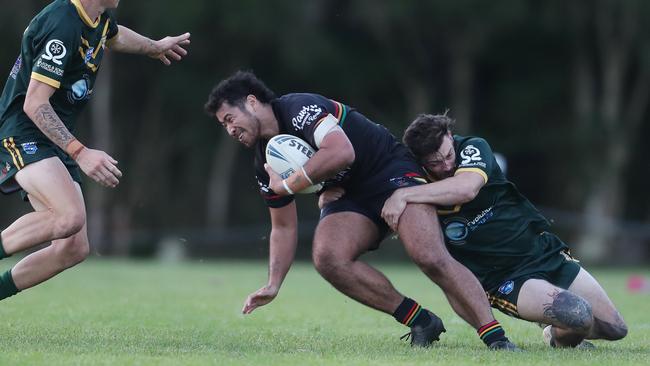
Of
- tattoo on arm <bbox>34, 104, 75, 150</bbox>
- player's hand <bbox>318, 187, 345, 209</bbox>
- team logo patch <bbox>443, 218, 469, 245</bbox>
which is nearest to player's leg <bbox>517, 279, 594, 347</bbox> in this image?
team logo patch <bbox>443, 218, 469, 245</bbox>

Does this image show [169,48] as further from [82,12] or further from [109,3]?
[82,12]

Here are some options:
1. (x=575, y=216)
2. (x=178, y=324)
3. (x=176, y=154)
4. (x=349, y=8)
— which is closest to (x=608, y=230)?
(x=575, y=216)

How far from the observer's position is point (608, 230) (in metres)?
27.0

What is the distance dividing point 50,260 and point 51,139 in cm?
92

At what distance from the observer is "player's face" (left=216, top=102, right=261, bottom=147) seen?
23.6 feet

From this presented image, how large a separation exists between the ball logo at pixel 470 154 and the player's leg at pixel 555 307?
0.84 meters

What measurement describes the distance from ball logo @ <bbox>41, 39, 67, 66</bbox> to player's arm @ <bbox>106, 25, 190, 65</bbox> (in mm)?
1047

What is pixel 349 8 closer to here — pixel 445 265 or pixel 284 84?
pixel 284 84

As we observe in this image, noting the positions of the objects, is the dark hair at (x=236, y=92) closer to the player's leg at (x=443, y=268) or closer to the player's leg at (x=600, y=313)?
the player's leg at (x=443, y=268)

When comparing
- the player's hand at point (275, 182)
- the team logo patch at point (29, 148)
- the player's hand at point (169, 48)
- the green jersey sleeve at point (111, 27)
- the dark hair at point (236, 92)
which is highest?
the green jersey sleeve at point (111, 27)

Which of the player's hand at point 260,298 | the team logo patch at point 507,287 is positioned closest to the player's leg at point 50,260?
the player's hand at point 260,298

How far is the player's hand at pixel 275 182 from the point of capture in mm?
6945

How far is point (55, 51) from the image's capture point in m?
6.84

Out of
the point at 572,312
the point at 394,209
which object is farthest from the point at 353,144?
the point at 572,312
